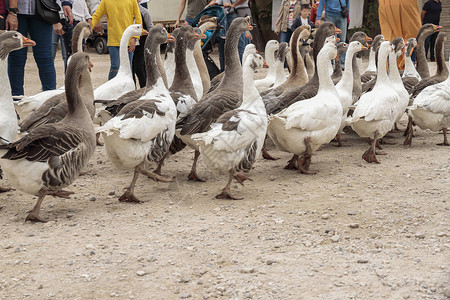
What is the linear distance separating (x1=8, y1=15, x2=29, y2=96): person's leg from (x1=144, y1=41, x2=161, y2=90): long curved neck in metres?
2.06

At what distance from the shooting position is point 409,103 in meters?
8.31

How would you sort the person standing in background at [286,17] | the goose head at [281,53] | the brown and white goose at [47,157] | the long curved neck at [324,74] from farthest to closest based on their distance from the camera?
the person standing in background at [286,17]
the goose head at [281,53]
the long curved neck at [324,74]
the brown and white goose at [47,157]

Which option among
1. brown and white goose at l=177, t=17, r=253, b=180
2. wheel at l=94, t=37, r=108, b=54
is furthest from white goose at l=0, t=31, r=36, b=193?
wheel at l=94, t=37, r=108, b=54

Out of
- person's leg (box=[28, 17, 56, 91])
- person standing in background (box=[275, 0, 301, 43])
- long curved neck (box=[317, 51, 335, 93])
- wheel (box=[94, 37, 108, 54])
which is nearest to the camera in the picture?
long curved neck (box=[317, 51, 335, 93])

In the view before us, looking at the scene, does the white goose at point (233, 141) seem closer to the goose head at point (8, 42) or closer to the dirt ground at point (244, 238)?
the dirt ground at point (244, 238)

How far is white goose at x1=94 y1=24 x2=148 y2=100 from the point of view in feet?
24.6

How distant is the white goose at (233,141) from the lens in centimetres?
530

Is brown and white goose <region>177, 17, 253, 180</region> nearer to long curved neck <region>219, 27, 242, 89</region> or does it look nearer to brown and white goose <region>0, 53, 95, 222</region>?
long curved neck <region>219, 27, 242, 89</region>

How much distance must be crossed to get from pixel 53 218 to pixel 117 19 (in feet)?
15.6

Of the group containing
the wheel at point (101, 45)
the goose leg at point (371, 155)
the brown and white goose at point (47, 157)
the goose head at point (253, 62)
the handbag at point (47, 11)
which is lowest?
the wheel at point (101, 45)

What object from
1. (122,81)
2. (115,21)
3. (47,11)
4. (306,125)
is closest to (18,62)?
(47,11)

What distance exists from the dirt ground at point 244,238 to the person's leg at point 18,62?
2.02m

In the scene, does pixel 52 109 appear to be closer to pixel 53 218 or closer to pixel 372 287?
pixel 53 218

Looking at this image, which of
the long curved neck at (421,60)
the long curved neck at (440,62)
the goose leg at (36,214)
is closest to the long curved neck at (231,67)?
the goose leg at (36,214)
